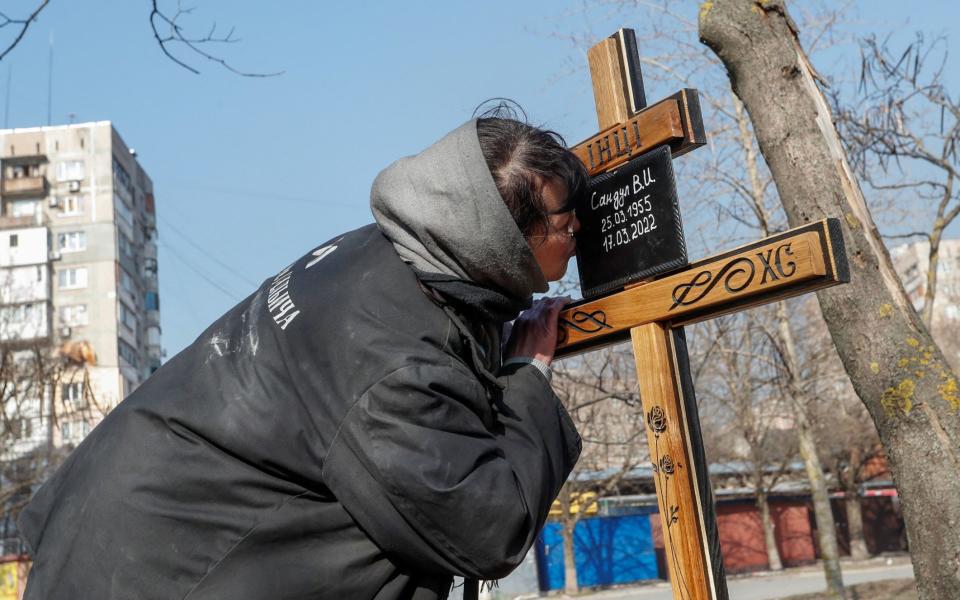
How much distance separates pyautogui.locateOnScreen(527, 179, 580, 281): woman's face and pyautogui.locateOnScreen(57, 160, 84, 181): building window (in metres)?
58.7

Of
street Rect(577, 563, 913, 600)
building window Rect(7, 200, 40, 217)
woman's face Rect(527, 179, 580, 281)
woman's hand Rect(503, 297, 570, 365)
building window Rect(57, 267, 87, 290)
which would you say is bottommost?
street Rect(577, 563, 913, 600)

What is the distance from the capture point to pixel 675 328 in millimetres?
2928

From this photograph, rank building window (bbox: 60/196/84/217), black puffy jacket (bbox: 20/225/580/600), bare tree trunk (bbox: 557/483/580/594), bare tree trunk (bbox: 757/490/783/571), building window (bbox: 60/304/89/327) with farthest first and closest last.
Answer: building window (bbox: 60/196/84/217) → building window (bbox: 60/304/89/327) → bare tree trunk (bbox: 757/490/783/571) → bare tree trunk (bbox: 557/483/580/594) → black puffy jacket (bbox: 20/225/580/600)

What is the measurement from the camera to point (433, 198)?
1893 mm

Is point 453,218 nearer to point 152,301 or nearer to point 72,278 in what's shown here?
point 72,278

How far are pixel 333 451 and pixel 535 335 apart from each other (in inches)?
37.3

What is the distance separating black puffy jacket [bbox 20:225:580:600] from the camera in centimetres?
167

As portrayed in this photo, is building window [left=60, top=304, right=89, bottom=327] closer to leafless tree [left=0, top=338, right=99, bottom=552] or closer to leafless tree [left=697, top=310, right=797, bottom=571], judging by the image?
leafless tree [left=0, top=338, right=99, bottom=552]

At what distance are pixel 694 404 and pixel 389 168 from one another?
135cm

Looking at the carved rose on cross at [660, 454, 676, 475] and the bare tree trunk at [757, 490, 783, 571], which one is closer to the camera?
the carved rose on cross at [660, 454, 676, 475]

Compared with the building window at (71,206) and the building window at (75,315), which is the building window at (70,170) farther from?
the building window at (75,315)

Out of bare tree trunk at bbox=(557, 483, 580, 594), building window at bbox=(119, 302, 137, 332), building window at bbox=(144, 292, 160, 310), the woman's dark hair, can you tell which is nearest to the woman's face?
the woman's dark hair

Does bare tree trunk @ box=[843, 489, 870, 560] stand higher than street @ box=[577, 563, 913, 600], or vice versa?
bare tree trunk @ box=[843, 489, 870, 560]

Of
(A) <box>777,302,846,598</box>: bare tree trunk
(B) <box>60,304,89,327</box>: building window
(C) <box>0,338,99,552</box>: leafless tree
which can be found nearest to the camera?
(A) <box>777,302,846,598</box>: bare tree trunk
